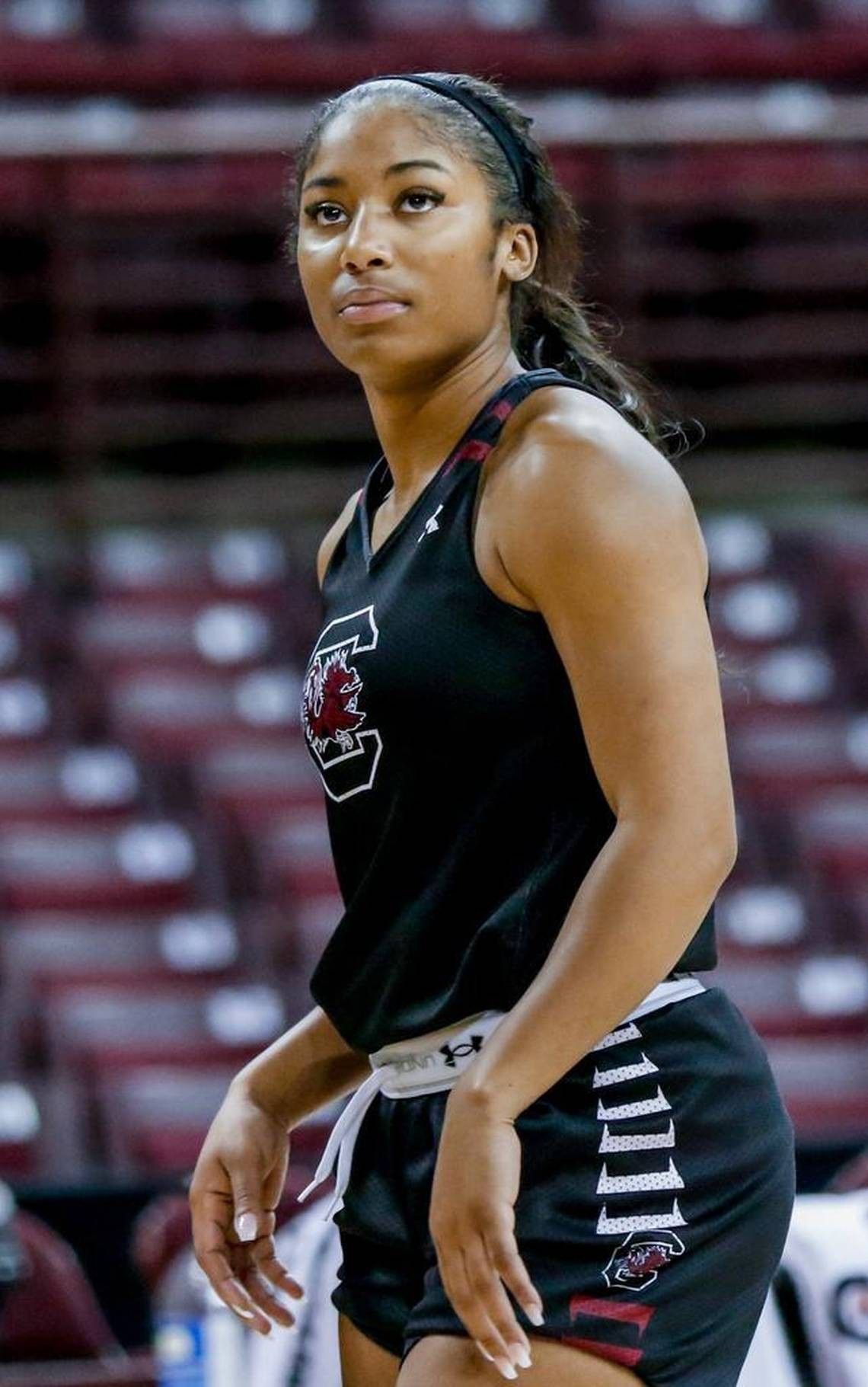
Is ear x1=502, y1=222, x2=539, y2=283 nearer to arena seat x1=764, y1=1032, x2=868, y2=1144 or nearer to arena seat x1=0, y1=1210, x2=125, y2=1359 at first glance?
arena seat x1=0, y1=1210, x2=125, y2=1359

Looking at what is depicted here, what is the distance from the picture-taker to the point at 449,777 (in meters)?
1.76

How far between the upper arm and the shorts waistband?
152 mm

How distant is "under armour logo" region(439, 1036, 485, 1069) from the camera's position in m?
1.76

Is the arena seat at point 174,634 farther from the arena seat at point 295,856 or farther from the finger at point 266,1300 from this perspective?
the finger at point 266,1300

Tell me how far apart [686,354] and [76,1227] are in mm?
4132

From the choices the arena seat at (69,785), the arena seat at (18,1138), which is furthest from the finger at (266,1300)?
the arena seat at (69,785)

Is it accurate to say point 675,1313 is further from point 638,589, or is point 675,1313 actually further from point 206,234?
point 206,234

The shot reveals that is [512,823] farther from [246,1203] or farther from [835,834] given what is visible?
[835,834]

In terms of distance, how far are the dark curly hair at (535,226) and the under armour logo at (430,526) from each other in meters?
0.19

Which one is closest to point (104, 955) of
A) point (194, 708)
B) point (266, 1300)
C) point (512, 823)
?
point (194, 708)

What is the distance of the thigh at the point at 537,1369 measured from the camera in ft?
5.39

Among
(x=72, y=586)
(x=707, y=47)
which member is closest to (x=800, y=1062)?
(x=72, y=586)

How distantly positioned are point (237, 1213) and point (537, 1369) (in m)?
0.42

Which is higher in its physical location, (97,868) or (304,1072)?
(304,1072)
